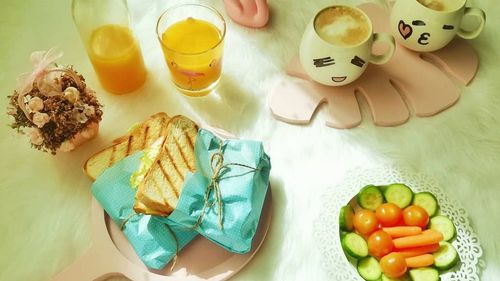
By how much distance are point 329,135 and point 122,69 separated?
1.17 ft

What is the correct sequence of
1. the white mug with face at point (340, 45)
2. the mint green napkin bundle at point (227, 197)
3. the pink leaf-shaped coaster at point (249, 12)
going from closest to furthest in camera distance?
the mint green napkin bundle at point (227, 197) → the white mug with face at point (340, 45) → the pink leaf-shaped coaster at point (249, 12)

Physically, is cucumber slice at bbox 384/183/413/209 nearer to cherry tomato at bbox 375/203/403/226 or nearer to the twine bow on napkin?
cherry tomato at bbox 375/203/403/226

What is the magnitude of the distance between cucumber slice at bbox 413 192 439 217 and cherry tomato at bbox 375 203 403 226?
0.04m

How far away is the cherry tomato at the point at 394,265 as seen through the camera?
696 millimetres

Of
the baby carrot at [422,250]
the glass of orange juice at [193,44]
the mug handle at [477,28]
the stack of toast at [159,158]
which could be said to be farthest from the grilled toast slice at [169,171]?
the mug handle at [477,28]

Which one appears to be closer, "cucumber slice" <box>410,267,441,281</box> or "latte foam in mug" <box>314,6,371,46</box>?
"cucumber slice" <box>410,267,441,281</box>

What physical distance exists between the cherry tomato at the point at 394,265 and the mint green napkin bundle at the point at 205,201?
0.18 metres

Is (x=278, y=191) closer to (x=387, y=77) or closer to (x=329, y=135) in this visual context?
(x=329, y=135)

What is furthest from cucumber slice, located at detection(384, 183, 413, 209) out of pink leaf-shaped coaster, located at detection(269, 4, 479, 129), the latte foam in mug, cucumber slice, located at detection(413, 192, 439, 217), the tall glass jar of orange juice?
the tall glass jar of orange juice

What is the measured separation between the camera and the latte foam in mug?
32.3 inches

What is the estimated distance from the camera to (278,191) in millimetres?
796

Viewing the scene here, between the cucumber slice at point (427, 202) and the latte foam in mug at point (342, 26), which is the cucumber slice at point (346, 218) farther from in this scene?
the latte foam in mug at point (342, 26)

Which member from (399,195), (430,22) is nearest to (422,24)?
(430,22)

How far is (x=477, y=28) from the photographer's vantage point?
0.88m
